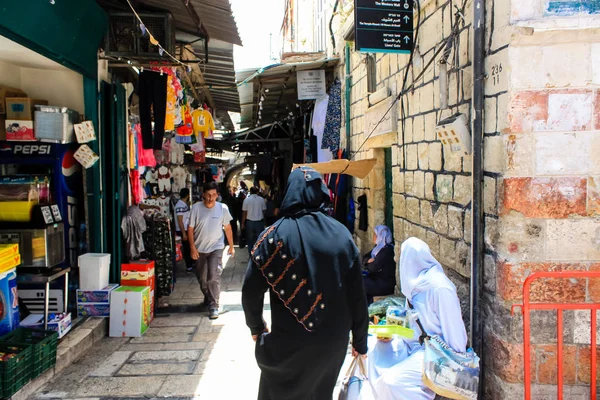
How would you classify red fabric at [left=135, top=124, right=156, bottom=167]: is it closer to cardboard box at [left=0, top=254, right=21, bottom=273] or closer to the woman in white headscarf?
cardboard box at [left=0, top=254, right=21, bottom=273]

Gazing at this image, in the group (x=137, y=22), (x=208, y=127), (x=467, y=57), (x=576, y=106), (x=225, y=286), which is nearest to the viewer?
(x=576, y=106)

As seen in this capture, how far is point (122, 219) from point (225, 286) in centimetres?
228

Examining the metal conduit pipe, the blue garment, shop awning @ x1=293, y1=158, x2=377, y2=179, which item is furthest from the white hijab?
shop awning @ x1=293, y1=158, x2=377, y2=179

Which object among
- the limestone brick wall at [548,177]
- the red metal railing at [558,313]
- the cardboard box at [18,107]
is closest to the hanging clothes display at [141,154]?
the cardboard box at [18,107]

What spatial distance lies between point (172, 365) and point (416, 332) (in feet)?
7.68

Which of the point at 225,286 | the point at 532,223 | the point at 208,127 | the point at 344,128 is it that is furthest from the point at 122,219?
the point at 532,223

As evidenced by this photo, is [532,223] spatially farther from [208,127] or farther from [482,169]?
Answer: [208,127]

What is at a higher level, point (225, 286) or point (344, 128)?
point (344, 128)

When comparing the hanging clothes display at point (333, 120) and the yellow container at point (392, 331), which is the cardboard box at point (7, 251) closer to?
the yellow container at point (392, 331)

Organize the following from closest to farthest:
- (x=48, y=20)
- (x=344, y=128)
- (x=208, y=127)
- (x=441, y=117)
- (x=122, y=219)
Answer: (x=441, y=117), (x=48, y=20), (x=122, y=219), (x=344, y=128), (x=208, y=127)

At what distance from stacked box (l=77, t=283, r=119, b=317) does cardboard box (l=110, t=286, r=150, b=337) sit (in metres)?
0.08

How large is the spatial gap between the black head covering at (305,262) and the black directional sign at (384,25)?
224cm

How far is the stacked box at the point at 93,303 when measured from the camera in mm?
5289

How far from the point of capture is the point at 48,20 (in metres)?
4.29
